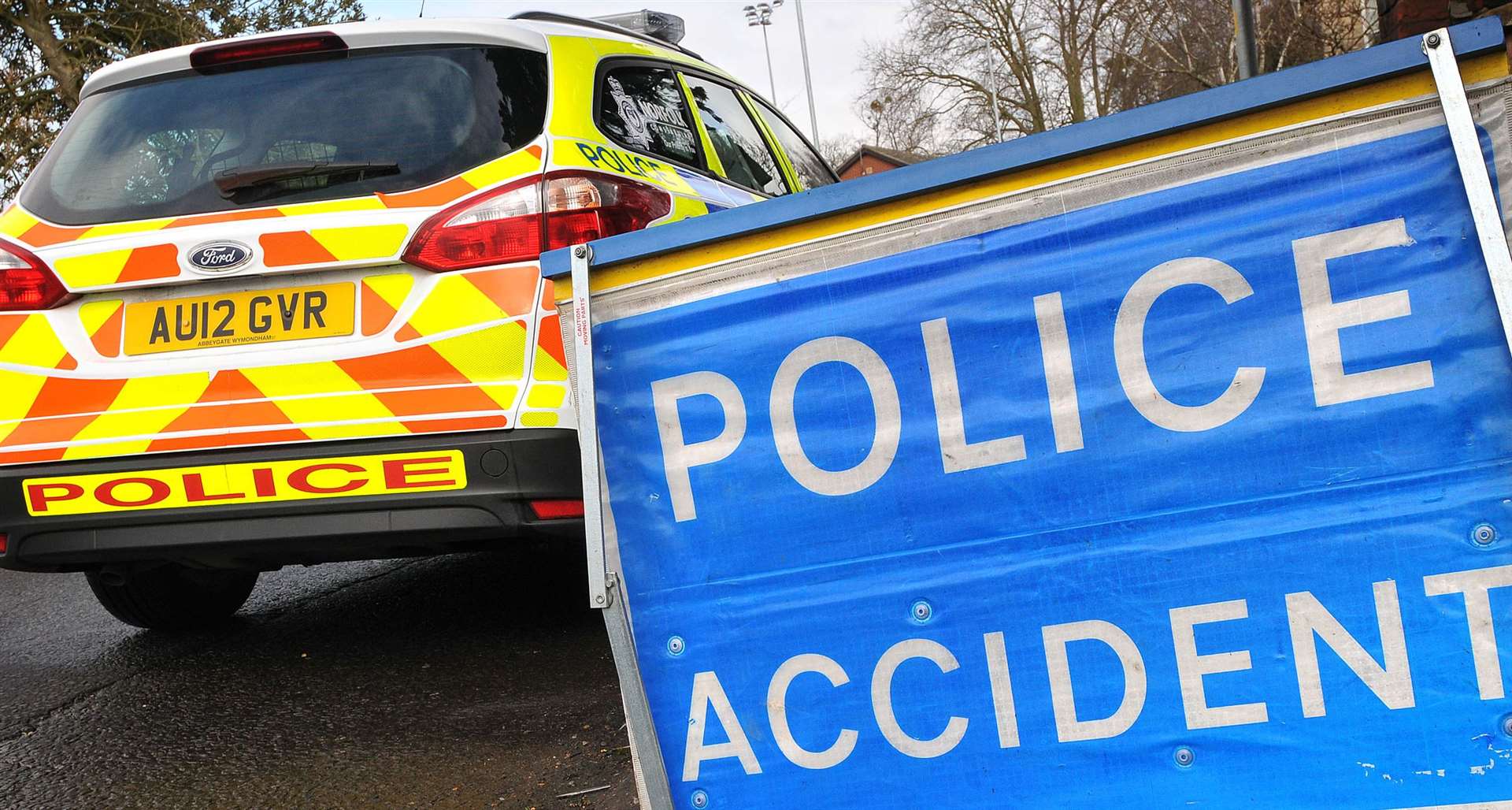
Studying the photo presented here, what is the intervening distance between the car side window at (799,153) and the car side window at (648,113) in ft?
3.35

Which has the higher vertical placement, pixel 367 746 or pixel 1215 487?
pixel 1215 487

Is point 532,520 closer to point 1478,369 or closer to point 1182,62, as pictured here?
point 1478,369

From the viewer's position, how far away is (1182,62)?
3422cm

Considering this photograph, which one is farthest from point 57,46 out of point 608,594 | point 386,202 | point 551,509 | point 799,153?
point 608,594

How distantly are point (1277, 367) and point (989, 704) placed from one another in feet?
2.15

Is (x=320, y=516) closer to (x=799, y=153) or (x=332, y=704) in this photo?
(x=332, y=704)

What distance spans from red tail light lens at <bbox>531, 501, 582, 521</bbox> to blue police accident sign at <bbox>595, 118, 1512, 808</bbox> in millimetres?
965

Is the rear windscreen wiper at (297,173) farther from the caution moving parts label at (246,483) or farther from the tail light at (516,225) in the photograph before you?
the caution moving parts label at (246,483)

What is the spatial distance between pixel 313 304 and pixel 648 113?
119cm

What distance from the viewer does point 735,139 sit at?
15.2 ft

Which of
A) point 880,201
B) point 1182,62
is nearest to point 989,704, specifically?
point 880,201

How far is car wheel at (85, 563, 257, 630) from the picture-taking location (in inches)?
170

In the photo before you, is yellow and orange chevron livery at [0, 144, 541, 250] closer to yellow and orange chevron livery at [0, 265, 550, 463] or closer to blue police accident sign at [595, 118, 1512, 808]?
yellow and orange chevron livery at [0, 265, 550, 463]

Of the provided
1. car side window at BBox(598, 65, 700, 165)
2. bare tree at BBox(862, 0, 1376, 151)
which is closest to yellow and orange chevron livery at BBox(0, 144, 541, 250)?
car side window at BBox(598, 65, 700, 165)
